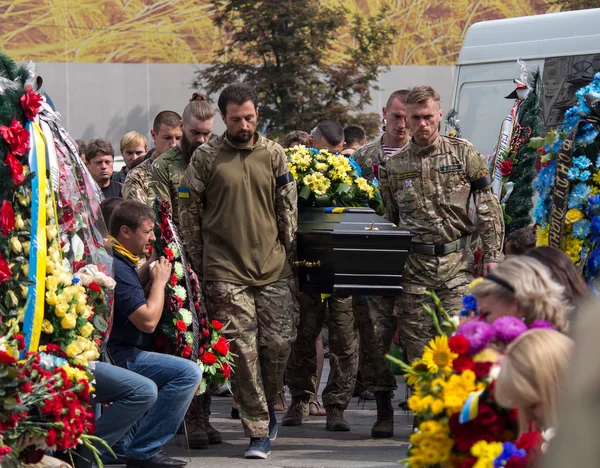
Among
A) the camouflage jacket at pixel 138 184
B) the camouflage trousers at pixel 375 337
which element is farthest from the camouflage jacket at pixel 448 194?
the camouflage jacket at pixel 138 184

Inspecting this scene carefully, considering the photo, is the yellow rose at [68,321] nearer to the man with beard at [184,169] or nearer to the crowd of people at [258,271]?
the crowd of people at [258,271]

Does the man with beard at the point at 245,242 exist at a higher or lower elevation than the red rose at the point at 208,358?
higher

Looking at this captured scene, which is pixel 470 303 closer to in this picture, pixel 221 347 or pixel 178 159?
pixel 221 347

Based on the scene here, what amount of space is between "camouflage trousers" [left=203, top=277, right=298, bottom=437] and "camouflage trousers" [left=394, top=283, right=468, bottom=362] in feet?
2.44

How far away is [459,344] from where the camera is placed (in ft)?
12.8

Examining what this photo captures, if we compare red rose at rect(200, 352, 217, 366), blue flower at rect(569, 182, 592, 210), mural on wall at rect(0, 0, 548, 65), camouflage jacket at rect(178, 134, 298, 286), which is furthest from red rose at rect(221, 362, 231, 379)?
mural on wall at rect(0, 0, 548, 65)

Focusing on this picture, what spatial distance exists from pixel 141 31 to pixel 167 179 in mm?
18747

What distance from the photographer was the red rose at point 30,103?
16.5 feet

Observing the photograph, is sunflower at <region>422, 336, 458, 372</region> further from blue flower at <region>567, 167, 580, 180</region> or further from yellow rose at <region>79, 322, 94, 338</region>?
blue flower at <region>567, 167, 580, 180</region>

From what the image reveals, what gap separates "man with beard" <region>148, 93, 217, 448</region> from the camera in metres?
7.52

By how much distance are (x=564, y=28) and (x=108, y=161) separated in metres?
4.48

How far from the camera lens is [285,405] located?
9008 mm

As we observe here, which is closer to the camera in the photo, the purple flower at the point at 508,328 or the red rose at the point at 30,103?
the purple flower at the point at 508,328

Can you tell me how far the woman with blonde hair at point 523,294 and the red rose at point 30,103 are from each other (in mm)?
2251
